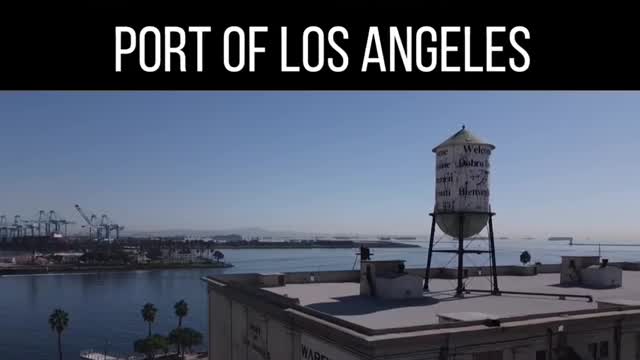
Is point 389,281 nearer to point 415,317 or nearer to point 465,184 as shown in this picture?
point 415,317

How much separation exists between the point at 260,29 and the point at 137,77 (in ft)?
9.50

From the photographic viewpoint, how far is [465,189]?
23.2 metres

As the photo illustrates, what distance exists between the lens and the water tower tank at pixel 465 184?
23.2 metres

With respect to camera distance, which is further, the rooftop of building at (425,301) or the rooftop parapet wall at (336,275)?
the rooftop parapet wall at (336,275)

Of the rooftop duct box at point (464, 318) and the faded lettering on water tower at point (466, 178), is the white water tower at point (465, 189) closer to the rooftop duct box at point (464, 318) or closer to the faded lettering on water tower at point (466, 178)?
the faded lettering on water tower at point (466, 178)

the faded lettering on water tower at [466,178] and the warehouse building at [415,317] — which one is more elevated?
the faded lettering on water tower at [466,178]

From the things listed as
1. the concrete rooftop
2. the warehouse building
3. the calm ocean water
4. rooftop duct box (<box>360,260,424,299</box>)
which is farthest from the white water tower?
the calm ocean water

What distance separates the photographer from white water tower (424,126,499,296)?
2319 cm

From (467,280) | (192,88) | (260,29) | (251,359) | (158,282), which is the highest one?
(260,29)

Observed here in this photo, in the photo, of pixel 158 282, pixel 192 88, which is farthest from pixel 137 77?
pixel 158 282

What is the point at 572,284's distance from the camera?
29000 mm

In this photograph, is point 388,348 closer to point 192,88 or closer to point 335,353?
point 335,353

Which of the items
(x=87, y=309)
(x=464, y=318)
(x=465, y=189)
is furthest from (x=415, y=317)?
(x=87, y=309)

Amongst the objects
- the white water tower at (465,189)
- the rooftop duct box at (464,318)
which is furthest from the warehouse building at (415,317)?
the white water tower at (465,189)
